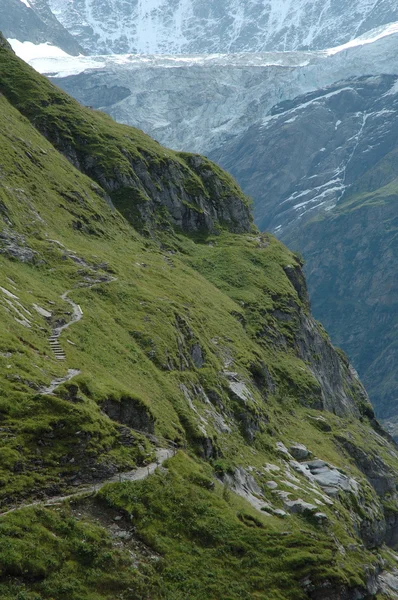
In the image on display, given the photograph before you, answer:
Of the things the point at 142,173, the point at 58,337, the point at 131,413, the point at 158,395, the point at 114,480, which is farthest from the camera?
the point at 142,173

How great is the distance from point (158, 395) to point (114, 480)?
18.3 meters

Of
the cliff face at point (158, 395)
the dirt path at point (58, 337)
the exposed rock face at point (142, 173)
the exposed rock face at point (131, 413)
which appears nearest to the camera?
the cliff face at point (158, 395)

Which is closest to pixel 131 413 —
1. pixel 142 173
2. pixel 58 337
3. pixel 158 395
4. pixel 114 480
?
pixel 114 480

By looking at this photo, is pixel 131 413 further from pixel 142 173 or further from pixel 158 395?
pixel 142 173

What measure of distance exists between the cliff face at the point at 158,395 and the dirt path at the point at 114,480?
5.8 inches

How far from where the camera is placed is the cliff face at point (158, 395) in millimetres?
36875

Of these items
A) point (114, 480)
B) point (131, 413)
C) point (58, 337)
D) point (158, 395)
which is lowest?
point (114, 480)

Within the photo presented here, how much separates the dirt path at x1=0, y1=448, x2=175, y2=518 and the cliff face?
5.8 inches

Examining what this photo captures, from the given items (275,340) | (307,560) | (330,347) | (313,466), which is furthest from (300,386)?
(307,560)

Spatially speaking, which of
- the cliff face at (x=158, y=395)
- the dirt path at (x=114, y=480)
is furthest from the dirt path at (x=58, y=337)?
the dirt path at (x=114, y=480)

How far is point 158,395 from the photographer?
191 feet

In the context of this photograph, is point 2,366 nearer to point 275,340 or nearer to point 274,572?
point 274,572

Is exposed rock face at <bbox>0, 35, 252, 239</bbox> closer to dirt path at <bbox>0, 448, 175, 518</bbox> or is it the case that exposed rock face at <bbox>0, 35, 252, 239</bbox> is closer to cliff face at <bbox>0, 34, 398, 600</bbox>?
cliff face at <bbox>0, 34, 398, 600</bbox>

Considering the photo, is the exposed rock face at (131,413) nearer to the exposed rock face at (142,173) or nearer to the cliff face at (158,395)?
the cliff face at (158,395)
